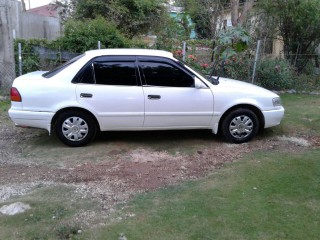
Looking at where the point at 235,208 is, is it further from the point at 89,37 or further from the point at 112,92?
the point at 89,37

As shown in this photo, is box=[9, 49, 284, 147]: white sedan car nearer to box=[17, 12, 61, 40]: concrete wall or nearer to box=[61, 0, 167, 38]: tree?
box=[61, 0, 167, 38]: tree

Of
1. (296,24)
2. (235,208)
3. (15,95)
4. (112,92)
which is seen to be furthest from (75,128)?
(296,24)

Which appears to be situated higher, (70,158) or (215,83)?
(215,83)

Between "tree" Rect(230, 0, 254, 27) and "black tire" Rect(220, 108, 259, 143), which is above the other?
"tree" Rect(230, 0, 254, 27)

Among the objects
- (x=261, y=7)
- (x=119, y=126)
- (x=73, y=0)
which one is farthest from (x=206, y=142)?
(x=73, y=0)

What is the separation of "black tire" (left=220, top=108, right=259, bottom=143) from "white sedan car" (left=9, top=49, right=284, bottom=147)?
2 cm

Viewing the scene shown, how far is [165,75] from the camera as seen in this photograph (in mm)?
6316

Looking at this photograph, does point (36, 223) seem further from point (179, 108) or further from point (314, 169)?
point (314, 169)

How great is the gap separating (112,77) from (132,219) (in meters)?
2.92

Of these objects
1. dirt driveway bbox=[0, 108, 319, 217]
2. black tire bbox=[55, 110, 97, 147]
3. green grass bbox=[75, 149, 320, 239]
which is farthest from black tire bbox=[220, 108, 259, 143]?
black tire bbox=[55, 110, 97, 147]

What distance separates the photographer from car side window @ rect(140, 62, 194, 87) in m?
6.27

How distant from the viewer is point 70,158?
5844mm

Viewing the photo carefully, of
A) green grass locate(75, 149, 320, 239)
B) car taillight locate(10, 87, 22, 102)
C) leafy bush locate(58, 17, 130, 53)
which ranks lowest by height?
green grass locate(75, 149, 320, 239)

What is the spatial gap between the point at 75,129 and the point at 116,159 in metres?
0.93
